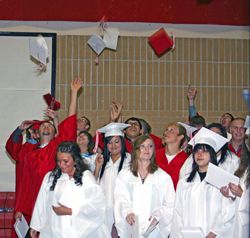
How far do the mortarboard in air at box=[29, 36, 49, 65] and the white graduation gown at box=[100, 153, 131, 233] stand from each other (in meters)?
2.17

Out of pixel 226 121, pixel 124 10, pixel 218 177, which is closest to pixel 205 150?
pixel 218 177

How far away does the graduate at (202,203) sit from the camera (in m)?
7.58

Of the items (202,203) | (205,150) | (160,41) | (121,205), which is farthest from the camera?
(160,41)

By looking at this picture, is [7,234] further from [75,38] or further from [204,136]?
[204,136]

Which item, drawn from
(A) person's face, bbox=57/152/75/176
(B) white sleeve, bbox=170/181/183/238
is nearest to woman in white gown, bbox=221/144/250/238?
(B) white sleeve, bbox=170/181/183/238

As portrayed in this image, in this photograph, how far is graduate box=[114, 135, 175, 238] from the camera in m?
8.04

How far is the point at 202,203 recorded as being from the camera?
7.70m

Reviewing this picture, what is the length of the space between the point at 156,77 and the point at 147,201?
3.65 metres

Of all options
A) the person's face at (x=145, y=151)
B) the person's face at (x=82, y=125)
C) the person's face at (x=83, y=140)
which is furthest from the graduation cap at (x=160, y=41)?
the person's face at (x=145, y=151)

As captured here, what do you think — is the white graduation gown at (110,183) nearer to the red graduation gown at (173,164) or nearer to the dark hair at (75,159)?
the red graduation gown at (173,164)

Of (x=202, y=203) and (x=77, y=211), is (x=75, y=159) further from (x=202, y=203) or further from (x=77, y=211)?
(x=202, y=203)

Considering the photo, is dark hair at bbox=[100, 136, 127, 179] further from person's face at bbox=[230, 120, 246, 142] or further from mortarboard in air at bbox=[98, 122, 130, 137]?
person's face at bbox=[230, 120, 246, 142]

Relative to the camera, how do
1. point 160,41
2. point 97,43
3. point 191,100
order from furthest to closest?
point 160,41, point 97,43, point 191,100

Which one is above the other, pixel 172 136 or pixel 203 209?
pixel 172 136
